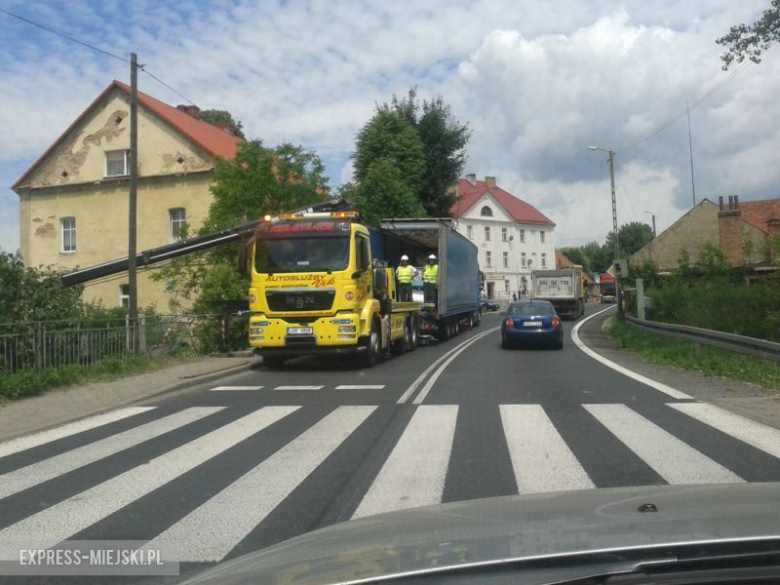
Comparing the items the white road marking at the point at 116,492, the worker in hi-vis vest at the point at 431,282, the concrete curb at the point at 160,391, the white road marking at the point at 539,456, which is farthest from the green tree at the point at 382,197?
the white road marking at the point at 116,492

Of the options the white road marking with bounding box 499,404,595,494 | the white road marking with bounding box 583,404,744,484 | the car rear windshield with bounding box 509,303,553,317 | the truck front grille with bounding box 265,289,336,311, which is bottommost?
the white road marking with bounding box 583,404,744,484

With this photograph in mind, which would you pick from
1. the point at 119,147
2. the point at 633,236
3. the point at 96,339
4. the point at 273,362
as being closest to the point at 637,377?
the point at 273,362

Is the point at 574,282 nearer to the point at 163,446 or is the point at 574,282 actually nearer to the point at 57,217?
the point at 57,217

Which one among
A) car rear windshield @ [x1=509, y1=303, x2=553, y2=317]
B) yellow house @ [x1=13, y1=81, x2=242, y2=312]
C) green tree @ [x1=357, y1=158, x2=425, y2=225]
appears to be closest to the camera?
car rear windshield @ [x1=509, y1=303, x2=553, y2=317]

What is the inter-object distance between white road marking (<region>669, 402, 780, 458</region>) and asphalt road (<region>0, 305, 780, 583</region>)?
0.08ft

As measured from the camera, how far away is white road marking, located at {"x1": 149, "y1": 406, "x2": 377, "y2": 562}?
4805 mm

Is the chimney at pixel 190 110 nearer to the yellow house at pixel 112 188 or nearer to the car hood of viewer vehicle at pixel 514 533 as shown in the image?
the yellow house at pixel 112 188

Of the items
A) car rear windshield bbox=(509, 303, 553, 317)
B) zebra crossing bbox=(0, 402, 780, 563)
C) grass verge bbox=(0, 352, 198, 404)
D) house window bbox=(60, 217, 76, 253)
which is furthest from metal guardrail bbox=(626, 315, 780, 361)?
house window bbox=(60, 217, 76, 253)

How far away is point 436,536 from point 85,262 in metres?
40.0

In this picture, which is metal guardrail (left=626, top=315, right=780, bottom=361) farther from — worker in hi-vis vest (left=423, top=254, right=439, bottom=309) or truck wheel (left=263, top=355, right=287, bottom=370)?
truck wheel (left=263, top=355, right=287, bottom=370)

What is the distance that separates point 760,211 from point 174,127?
Result: 39.8 meters

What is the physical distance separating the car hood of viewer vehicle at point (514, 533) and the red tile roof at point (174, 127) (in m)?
34.2

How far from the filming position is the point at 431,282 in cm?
2425

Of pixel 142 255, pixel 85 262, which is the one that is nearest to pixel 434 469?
pixel 142 255
